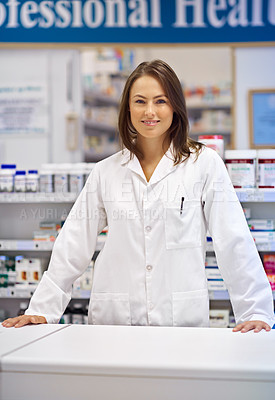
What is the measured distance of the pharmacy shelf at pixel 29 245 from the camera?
3111 millimetres

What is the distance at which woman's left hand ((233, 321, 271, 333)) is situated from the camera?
5.52 feet

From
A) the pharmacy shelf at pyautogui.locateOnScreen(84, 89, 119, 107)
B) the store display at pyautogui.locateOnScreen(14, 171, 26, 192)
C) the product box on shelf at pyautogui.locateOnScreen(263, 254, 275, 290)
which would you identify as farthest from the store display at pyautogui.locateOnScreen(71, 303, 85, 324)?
the pharmacy shelf at pyautogui.locateOnScreen(84, 89, 119, 107)

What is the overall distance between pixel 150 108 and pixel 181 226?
0.47m

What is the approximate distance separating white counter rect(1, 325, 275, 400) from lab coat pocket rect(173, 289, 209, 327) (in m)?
0.59

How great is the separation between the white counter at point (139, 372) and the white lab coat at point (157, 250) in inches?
23.5

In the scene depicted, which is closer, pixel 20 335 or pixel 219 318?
pixel 20 335

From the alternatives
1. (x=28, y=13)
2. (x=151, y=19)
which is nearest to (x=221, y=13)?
(x=151, y=19)

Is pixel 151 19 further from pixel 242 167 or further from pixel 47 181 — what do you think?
pixel 242 167

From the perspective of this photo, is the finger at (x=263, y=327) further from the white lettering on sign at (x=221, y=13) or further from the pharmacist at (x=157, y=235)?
the white lettering on sign at (x=221, y=13)

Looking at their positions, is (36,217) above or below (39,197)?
below

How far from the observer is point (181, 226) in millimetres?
2037

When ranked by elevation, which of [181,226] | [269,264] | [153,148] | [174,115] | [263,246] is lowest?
[269,264]

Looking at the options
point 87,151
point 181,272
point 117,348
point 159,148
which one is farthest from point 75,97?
point 117,348

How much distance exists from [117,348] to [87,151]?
628 centimetres
